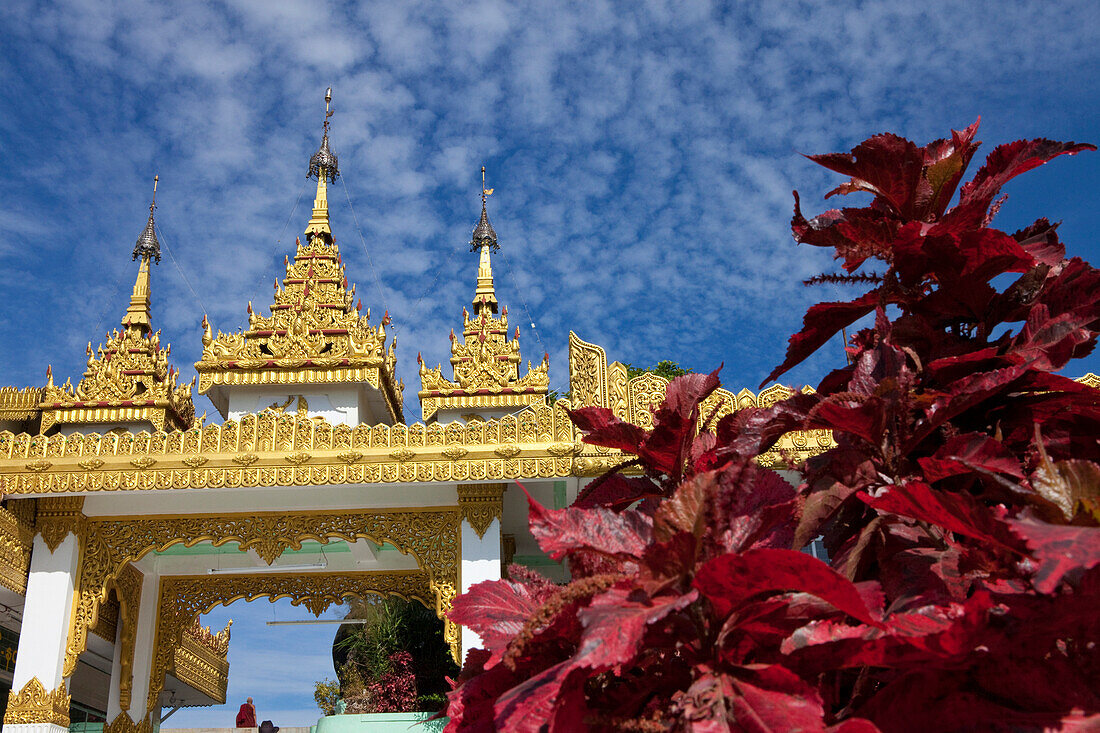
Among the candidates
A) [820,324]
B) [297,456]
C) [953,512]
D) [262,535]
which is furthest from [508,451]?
[953,512]

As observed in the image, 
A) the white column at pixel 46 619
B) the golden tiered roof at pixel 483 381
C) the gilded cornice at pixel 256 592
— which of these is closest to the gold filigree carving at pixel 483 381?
the golden tiered roof at pixel 483 381

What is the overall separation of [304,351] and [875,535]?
903cm

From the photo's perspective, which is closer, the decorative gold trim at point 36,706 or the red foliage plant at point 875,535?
the red foliage plant at point 875,535

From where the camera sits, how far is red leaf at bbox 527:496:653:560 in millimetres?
947

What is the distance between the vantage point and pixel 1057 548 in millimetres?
681

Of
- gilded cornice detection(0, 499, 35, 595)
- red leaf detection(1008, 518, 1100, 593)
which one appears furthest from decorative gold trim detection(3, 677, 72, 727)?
red leaf detection(1008, 518, 1100, 593)

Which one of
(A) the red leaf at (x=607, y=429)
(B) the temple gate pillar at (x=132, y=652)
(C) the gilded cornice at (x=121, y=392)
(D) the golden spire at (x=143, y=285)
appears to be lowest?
(A) the red leaf at (x=607, y=429)

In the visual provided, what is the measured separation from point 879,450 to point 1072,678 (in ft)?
1.15

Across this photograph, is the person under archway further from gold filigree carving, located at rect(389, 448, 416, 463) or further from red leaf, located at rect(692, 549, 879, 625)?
red leaf, located at rect(692, 549, 879, 625)

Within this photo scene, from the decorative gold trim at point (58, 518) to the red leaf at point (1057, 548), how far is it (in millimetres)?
8569

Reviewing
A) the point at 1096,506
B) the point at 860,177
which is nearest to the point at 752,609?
the point at 1096,506

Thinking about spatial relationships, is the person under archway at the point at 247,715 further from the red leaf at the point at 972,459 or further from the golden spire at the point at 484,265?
the red leaf at the point at 972,459

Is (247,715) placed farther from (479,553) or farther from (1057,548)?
(1057,548)

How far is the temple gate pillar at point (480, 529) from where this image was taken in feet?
24.1
